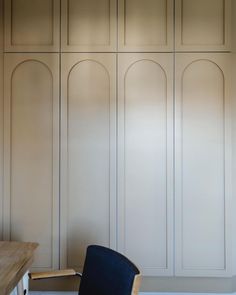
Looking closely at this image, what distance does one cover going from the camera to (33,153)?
8.28 feet

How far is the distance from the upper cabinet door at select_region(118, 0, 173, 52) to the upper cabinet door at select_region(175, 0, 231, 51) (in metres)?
0.09

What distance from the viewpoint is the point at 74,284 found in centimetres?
256

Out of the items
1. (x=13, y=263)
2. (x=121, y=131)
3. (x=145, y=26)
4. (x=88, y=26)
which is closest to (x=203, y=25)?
(x=145, y=26)

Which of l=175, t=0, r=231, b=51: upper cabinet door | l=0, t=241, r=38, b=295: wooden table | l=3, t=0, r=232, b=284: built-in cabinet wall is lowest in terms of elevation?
l=0, t=241, r=38, b=295: wooden table

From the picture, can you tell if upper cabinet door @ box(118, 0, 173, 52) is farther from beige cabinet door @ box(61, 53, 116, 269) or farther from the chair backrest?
the chair backrest

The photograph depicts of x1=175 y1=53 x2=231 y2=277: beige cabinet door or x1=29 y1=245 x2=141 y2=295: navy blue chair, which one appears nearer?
x1=29 y1=245 x2=141 y2=295: navy blue chair

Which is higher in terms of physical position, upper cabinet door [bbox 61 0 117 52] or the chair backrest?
upper cabinet door [bbox 61 0 117 52]

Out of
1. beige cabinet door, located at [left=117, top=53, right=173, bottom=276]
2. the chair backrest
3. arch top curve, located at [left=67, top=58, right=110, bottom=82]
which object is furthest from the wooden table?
arch top curve, located at [left=67, top=58, right=110, bottom=82]

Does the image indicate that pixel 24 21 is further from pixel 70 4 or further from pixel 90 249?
pixel 90 249

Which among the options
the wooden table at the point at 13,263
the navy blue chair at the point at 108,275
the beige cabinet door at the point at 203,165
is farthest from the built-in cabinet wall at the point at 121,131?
the navy blue chair at the point at 108,275

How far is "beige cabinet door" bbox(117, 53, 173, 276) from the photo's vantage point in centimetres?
249

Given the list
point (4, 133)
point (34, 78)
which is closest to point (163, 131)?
point (34, 78)

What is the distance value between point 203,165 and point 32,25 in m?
1.80

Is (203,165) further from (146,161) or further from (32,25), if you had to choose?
(32,25)
